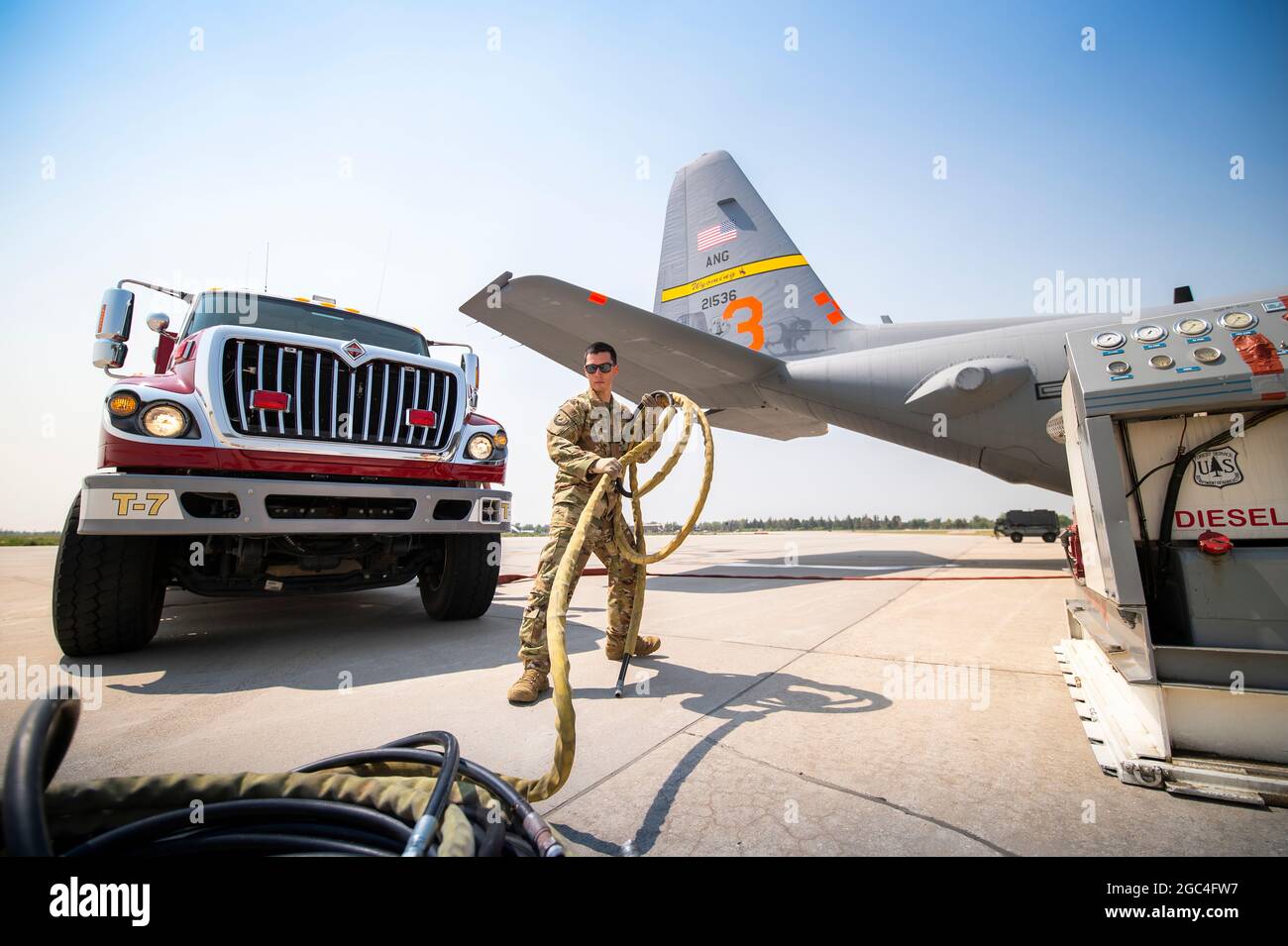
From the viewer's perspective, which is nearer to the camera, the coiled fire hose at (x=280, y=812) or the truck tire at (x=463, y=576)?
the coiled fire hose at (x=280, y=812)

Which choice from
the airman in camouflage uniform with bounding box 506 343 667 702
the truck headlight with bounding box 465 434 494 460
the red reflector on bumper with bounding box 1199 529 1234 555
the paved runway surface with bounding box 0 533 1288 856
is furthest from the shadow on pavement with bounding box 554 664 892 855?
the truck headlight with bounding box 465 434 494 460

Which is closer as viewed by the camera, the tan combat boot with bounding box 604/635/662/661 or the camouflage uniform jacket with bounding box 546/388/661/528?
the camouflage uniform jacket with bounding box 546/388/661/528

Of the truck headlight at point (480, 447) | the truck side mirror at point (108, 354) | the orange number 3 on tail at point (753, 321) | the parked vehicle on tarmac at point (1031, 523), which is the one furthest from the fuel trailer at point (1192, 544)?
the parked vehicle on tarmac at point (1031, 523)

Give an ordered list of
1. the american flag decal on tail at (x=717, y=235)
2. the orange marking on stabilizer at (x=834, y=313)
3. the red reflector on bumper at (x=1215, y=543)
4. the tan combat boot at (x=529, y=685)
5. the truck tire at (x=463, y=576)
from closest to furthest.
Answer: the red reflector on bumper at (x=1215, y=543) → the tan combat boot at (x=529, y=685) → the truck tire at (x=463, y=576) → the orange marking on stabilizer at (x=834, y=313) → the american flag decal on tail at (x=717, y=235)

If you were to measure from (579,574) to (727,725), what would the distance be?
1.00 m

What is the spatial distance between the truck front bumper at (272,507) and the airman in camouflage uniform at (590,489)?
1.07m

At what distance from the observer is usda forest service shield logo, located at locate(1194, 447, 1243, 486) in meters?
2.02

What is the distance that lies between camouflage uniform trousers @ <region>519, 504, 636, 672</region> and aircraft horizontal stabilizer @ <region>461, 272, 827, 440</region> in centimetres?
642

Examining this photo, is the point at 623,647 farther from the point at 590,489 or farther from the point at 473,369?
the point at 473,369

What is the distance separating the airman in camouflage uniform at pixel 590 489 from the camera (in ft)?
9.62

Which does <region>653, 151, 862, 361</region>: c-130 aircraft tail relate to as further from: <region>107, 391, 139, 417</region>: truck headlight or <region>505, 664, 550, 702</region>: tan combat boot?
<region>107, 391, 139, 417</region>: truck headlight

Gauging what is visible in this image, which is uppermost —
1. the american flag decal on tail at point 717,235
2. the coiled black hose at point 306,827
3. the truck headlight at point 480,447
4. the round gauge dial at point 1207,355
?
the american flag decal on tail at point 717,235

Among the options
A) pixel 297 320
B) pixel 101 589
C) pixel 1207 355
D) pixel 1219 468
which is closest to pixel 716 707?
pixel 1219 468

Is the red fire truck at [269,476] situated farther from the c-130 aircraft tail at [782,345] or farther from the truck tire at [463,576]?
the c-130 aircraft tail at [782,345]
